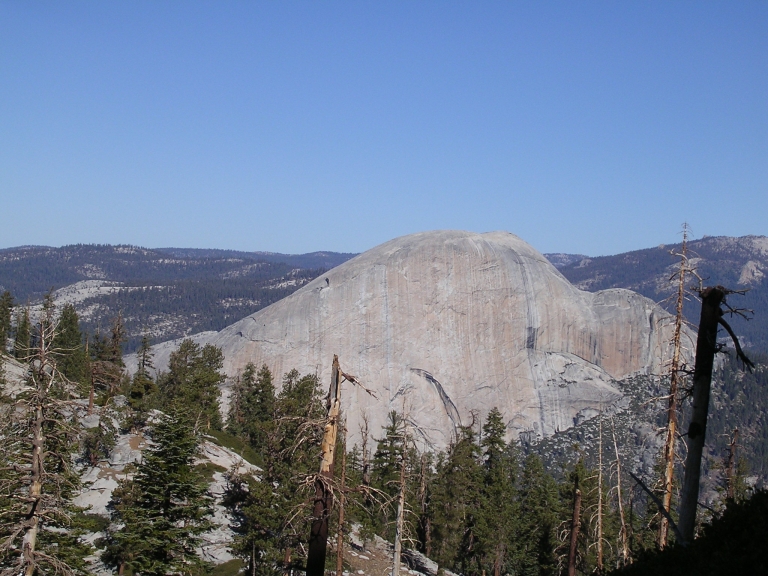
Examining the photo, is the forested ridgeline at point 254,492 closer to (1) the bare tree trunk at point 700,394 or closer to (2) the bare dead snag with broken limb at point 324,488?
(2) the bare dead snag with broken limb at point 324,488

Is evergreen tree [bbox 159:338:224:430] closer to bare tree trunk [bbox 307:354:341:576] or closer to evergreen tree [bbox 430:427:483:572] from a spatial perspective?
evergreen tree [bbox 430:427:483:572]

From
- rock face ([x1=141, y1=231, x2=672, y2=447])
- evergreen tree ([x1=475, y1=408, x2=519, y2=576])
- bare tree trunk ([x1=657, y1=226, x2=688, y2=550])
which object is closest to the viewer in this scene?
bare tree trunk ([x1=657, y1=226, x2=688, y2=550])

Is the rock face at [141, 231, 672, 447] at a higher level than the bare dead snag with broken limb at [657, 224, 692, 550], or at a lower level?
lower

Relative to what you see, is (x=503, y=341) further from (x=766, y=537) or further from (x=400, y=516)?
(x=766, y=537)

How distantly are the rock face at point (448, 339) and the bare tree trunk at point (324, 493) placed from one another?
81.5m

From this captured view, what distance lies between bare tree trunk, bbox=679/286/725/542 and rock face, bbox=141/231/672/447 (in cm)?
8239

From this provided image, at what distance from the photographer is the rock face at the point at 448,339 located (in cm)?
9312

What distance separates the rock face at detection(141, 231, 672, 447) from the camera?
93125 millimetres

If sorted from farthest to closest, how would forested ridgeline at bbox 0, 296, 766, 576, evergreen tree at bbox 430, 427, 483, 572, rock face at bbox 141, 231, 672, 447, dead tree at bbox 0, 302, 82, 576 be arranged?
rock face at bbox 141, 231, 672, 447
evergreen tree at bbox 430, 427, 483, 572
forested ridgeline at bbox 0, 296, 766, 576
dead tree at bbox 0, 302, 82, 576

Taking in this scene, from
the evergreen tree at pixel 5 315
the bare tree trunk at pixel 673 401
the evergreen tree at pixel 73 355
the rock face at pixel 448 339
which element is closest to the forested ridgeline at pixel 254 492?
the evergreen tree at pixel 73 355

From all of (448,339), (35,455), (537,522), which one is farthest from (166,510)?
(448,339)

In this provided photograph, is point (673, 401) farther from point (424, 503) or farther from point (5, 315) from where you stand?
point (5, 315)

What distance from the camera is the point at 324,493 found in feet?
35.0

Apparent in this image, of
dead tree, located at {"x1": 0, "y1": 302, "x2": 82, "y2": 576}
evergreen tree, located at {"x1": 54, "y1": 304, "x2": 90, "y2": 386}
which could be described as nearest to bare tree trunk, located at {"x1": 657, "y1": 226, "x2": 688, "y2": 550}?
dead tree, located at {"x1": 0, "y1": 302, "x2": 82, "y2": 576}
